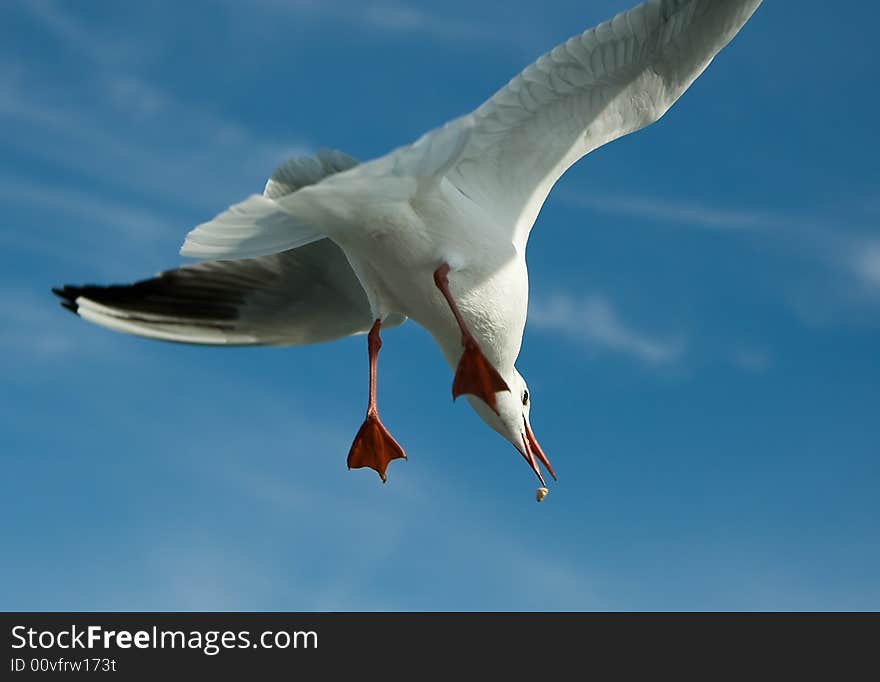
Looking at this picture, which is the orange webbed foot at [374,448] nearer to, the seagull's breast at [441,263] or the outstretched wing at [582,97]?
the seagull's breast at [441,263]

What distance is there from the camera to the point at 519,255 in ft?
19.2

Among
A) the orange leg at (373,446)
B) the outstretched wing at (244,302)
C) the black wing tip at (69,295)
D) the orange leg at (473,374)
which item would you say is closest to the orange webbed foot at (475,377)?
the orange leg at (473,374)

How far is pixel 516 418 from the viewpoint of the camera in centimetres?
622

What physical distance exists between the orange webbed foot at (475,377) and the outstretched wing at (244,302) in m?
1.10

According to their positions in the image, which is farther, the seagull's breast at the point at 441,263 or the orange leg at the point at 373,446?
the orange leg at the point at 373,446

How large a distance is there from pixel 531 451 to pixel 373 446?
974 mm

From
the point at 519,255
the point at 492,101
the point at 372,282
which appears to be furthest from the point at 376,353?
the point at 492,101

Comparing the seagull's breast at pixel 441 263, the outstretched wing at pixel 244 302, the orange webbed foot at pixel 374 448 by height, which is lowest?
the orange webbed foot at pixel 374 448

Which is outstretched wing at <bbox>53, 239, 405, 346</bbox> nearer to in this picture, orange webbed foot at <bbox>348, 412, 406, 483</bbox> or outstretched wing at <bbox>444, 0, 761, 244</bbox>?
orange webbed foot at <bbox>348, 412, 406, 483</bbox>

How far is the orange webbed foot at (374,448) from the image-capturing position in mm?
5883

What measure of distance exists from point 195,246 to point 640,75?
2443mm

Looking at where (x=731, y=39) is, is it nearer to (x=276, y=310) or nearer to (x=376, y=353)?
(x=376, y=353)

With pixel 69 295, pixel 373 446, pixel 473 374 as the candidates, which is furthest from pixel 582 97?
pixel 69 295

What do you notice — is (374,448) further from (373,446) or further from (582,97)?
(582,97)
